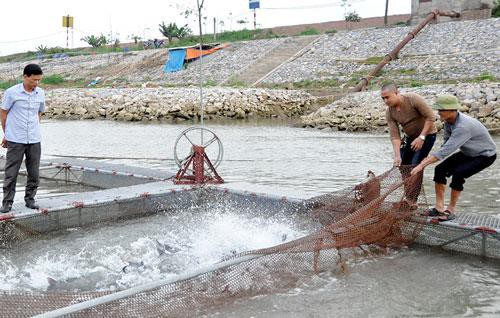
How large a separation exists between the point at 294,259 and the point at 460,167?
209 centimetres

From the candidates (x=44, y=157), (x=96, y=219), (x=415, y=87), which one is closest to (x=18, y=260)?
(x=96, y=219)

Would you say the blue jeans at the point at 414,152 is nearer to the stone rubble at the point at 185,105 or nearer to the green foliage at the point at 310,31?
the stone rubble at the point at 185,105

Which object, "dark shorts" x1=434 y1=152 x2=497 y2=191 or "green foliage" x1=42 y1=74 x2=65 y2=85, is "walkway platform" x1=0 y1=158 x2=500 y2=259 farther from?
"green foliage" x1=42 y1=74 x2=65 y2=85

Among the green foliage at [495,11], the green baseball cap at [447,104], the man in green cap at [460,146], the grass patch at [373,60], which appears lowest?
the man in green cap at [460,146]

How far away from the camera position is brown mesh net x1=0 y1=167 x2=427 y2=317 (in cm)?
404

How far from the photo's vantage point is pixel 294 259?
5.15 m

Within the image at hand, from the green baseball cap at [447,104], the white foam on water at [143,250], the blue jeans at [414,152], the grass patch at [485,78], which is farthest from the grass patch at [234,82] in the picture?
the green baseball cap at [447,104]

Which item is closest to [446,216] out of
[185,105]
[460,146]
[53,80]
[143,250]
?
[460,146]

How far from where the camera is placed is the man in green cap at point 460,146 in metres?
5.75

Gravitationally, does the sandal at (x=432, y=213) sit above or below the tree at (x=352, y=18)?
below

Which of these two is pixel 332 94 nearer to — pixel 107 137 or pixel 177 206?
pixel 107 137

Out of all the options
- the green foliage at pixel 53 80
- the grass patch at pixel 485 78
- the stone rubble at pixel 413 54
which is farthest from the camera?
the green foliage at pixel 53 80

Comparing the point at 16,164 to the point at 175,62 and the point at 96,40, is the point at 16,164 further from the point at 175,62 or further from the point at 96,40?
the point at 96,40

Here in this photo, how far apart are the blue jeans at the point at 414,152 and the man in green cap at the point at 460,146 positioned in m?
0.41
